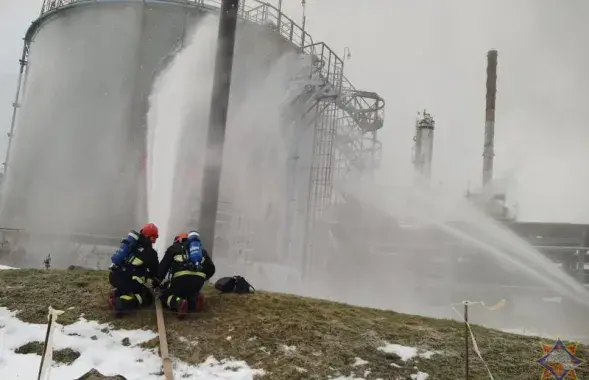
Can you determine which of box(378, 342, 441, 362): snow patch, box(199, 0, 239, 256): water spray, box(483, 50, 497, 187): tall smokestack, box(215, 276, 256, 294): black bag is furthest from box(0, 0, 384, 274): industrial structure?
box(483, 50, 497, 187): tall smokestack

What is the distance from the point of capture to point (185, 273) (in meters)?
7.24

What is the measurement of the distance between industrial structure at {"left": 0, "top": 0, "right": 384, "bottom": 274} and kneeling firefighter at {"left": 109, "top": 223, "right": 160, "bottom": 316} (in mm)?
9140

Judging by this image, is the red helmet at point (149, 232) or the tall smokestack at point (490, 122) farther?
the tall smokestack at point (490, 122)

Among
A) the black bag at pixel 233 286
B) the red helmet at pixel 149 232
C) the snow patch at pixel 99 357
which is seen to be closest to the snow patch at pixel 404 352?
the snow patch at pixel 99 357

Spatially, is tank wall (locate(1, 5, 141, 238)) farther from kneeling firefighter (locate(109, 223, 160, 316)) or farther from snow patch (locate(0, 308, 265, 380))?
snow patch (locate(0, 308, 265, 380))

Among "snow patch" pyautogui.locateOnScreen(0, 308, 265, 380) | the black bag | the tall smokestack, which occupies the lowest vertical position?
"snow patch" pyautogui.locateOnScreen(0, 308, 265, 380)

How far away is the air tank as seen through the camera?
17.0 m

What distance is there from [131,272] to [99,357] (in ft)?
5.32

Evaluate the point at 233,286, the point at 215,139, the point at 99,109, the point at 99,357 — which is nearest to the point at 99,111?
the point at 99,109

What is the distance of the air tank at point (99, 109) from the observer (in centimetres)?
1705

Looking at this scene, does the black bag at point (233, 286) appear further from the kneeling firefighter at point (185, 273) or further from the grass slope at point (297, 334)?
the kneeling firefighter at point (185, 273)

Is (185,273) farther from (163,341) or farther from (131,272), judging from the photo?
(163,341)

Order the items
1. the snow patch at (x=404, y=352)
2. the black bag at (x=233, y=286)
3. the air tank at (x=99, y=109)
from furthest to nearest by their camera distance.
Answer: the air tank at (x=99, y=109), the black bag at (x=233, y=286), the snow patch at (x=404, y=352)

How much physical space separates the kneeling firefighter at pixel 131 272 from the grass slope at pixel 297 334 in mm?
211
